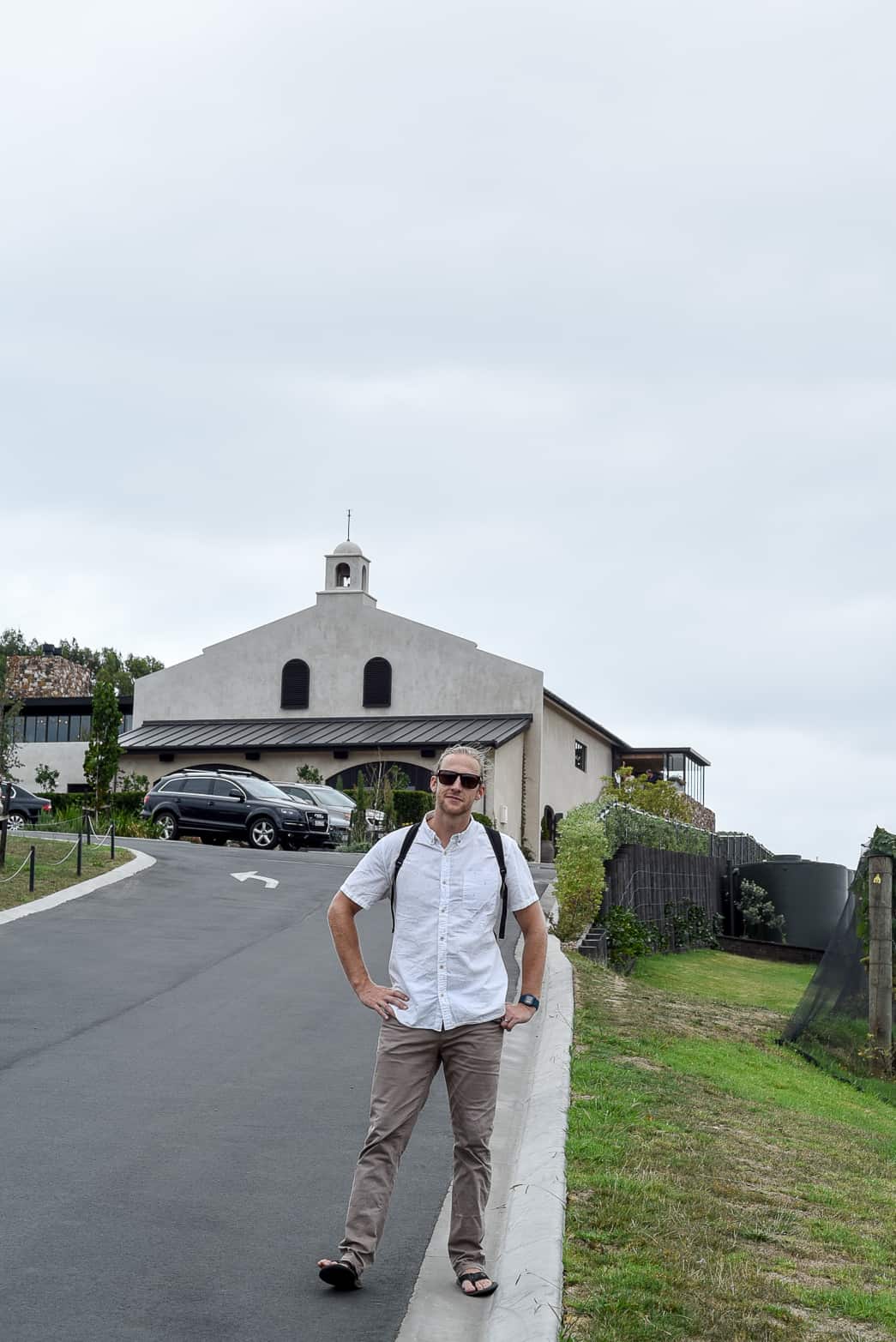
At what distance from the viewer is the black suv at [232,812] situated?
32062mm

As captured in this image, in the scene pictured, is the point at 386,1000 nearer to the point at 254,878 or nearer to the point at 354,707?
the point at 254,878

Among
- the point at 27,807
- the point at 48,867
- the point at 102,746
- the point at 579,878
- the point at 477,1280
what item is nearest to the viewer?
the point at 477,1280

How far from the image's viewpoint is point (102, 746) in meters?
39.2

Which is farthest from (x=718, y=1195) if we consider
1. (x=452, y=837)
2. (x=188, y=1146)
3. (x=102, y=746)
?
(x=102, y=746)

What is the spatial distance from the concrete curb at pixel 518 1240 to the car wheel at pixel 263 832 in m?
23.3

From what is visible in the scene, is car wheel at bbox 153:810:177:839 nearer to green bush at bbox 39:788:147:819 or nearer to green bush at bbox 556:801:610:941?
green bush at bbox 39:788:147:819

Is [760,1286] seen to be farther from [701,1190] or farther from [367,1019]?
[367,1019]

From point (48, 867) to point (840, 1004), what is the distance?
41.3 feet

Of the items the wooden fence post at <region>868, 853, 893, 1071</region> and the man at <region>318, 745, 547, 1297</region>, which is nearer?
the man at <region>318, 745, 547, 1297</region>

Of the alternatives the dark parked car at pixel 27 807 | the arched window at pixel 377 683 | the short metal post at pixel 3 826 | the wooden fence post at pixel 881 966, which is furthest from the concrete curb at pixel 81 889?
the arched window at pixel 377 683

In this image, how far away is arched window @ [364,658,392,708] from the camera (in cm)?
4897

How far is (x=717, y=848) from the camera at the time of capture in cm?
3247

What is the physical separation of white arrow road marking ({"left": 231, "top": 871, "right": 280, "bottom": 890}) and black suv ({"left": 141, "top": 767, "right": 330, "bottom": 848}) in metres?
8.13

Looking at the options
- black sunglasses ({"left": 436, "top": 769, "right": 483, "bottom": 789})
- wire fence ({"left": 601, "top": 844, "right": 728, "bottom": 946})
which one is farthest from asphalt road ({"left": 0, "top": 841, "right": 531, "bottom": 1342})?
wire fence ({"left": 601, "top": 844, "right": 728, "bottom": 946})
